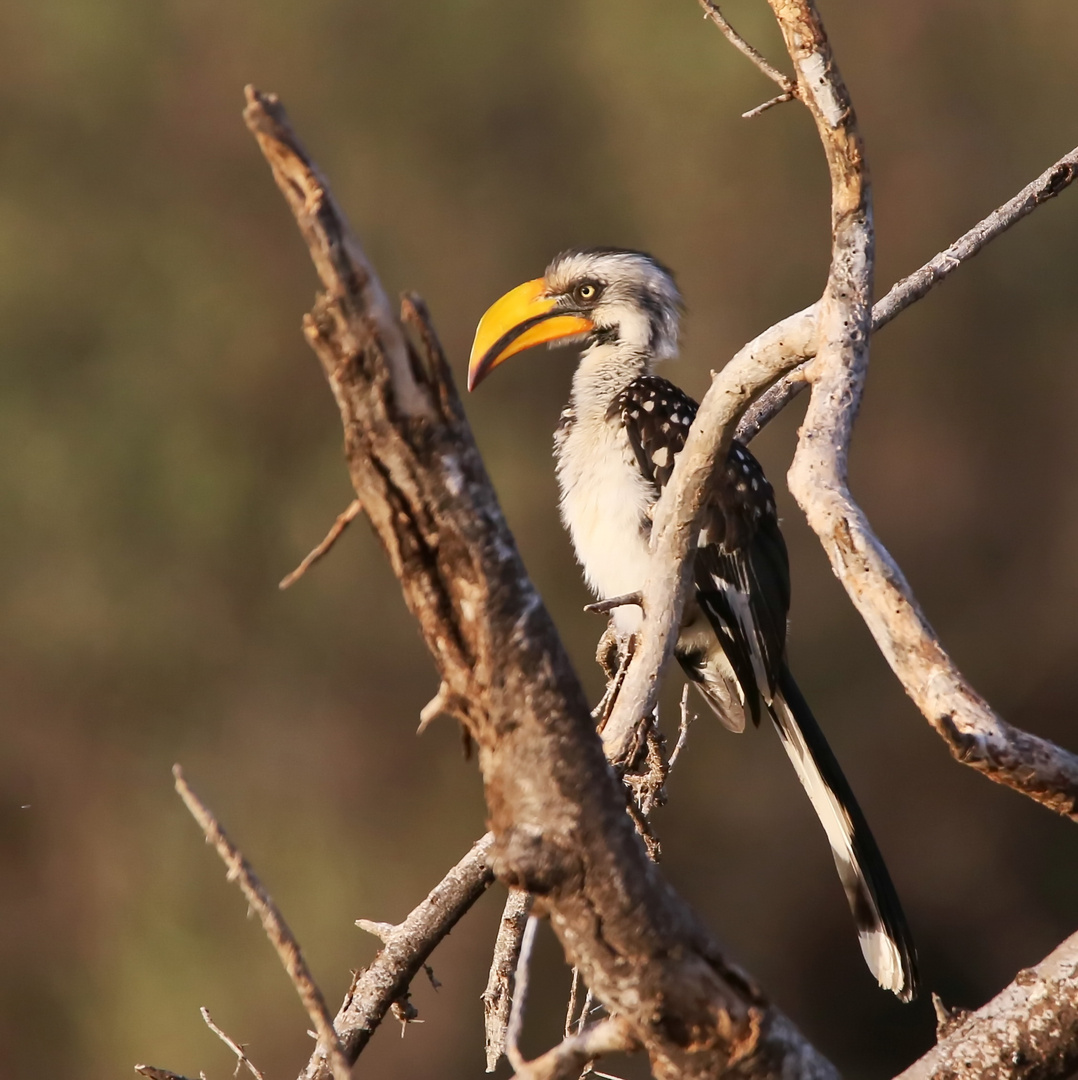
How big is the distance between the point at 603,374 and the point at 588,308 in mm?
186

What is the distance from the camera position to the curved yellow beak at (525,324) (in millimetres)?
2512

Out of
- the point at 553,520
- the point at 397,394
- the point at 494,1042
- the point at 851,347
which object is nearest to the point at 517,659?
the point at 397,394

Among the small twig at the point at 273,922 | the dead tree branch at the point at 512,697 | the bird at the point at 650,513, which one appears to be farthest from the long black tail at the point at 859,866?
the small twig at the point at 273,922

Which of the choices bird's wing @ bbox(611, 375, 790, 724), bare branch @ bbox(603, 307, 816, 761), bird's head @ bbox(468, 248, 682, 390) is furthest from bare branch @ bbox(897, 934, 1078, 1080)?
bird's head @ bbox(468, 248, 682, 390)

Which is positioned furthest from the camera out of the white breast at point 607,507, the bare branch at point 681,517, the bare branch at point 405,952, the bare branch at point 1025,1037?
the white breast at point 607,507

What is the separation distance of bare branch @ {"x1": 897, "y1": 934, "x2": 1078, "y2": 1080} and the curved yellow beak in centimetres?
170

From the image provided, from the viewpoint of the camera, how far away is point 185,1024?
244 inches

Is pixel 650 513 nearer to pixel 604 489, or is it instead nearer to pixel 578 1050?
pixel 604 489

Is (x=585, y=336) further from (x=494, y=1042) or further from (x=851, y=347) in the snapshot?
(x=851, y=347)

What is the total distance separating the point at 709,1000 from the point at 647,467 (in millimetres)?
1354

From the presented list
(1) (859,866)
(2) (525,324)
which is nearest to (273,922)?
(1) (859,866)

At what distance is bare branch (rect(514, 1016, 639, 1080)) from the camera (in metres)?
0.85

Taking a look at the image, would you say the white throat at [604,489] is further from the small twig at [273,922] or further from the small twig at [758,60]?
the small twig at [273,922]

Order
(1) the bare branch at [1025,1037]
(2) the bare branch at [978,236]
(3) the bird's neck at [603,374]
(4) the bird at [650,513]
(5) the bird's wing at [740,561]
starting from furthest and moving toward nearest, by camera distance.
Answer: (3) the bird's neck at [603,374] < (5) the bird's wing at [740,561] < (4) the bird at [650,513] < (2) the bare branch at [978,236] < (1) the bare branch at [1025,1037]
